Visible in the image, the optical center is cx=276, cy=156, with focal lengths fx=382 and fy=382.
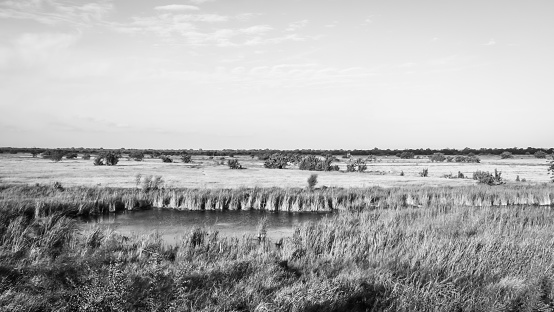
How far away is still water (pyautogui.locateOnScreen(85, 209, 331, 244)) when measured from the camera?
574 inches

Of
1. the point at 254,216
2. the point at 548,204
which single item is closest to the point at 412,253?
the point at 254,216

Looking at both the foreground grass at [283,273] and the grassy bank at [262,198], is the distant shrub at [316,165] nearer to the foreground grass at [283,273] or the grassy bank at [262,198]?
the grassy bank at [262,198]

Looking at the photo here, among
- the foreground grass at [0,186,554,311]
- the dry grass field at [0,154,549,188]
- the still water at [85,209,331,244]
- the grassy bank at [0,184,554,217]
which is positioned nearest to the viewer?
the foreground grass at [0,186,554,311]

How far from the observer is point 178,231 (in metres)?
14.4

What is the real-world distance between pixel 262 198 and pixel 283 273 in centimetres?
1429

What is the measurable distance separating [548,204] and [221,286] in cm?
2485

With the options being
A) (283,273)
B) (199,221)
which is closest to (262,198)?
(199,221)

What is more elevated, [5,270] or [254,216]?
[5,270]

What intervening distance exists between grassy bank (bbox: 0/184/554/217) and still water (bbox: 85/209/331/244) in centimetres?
90

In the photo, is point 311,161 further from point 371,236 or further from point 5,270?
point 5,270

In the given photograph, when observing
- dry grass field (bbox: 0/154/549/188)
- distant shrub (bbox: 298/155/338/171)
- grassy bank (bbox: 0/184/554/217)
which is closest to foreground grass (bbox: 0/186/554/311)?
grassy bank (bbox: 0/184/554/217)

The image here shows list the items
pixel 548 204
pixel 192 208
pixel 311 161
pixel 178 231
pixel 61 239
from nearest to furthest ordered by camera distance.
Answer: pixel 61 239, pixel 178 231, pixel 192 208, pixel 548 204, pixel 311 161

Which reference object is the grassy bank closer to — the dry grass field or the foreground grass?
the dry grass field

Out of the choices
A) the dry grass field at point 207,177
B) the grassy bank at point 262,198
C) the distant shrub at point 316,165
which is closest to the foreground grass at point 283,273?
the grassy bank at point 262,198
